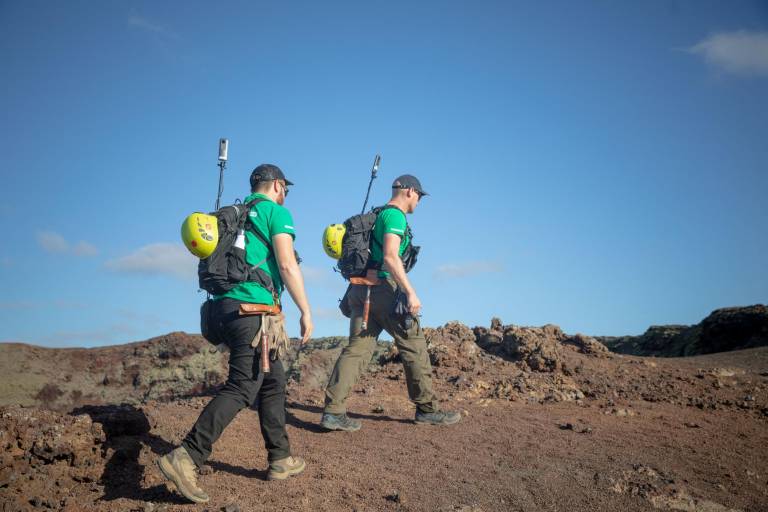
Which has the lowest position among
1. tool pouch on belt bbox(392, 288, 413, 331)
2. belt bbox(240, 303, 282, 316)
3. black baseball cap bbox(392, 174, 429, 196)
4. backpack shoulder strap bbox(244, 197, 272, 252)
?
belt bbox(240, 303, 282, 316)

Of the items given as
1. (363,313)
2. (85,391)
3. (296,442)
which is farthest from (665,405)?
(85,391)

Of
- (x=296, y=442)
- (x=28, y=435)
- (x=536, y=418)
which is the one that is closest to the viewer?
(x=28, y=435)

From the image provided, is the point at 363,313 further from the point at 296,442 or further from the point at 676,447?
the point at 676,447

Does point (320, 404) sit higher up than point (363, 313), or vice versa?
point (363, 313)

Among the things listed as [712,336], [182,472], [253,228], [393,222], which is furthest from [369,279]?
[712,336]

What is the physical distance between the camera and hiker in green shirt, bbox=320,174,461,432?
6449 millimetres

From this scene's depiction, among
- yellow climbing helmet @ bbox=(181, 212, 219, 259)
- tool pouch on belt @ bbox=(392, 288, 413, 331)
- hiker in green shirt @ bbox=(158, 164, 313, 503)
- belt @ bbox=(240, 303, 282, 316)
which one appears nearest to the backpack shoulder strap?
hiker in green shirt @ bbox=(158, 164, 313, 503)

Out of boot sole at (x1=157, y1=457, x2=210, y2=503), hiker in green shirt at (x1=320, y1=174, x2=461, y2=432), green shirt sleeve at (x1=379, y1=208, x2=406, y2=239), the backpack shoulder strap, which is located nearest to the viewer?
boot sole at (x1=157, y1=457, x2=210, y2=503)

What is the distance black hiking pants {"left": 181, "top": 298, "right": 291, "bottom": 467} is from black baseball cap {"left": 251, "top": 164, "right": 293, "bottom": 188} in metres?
1.15

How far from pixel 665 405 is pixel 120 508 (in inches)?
293

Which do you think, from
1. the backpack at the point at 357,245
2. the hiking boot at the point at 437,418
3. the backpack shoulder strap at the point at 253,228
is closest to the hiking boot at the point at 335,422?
the hiking boot at the point at 437,418

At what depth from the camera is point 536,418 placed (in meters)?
7.36

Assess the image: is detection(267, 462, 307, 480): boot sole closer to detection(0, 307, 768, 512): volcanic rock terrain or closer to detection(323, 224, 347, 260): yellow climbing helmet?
detection(0, 307, 768, 512): volcanic rock terrain

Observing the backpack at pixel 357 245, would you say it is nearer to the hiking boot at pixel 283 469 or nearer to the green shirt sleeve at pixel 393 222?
the green shirt sleeve at pixel 393 222
